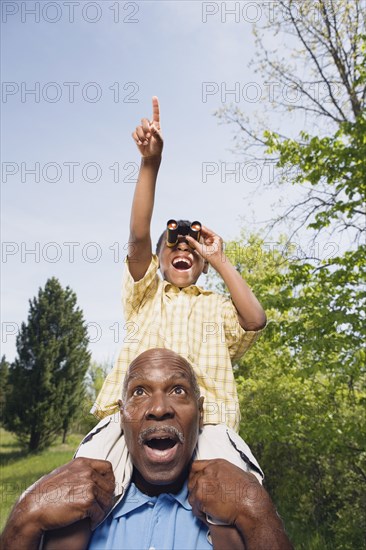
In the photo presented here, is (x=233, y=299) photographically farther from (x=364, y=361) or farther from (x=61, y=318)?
(x=61, y=318)

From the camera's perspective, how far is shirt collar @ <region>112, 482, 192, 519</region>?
6.21ft

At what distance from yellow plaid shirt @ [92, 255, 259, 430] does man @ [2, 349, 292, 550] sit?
397 mm

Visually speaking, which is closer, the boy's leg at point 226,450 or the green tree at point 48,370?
the boy's leg at point 226,450

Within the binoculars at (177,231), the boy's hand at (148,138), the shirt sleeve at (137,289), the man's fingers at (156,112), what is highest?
the man's fingers at (156,112)

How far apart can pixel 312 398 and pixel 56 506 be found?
8837 millimetres

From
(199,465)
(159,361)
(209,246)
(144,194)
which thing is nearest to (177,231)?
(209,246)

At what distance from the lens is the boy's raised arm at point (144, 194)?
2.47 meters

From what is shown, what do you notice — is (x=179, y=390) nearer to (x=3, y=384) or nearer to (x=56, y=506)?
(x=56, y=506)

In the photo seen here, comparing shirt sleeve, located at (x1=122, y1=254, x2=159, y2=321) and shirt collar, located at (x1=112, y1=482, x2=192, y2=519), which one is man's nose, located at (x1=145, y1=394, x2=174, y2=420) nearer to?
shirt collar, located at (x1=112, y1=482, x2=192, y2=519)

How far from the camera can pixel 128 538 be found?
1.81m

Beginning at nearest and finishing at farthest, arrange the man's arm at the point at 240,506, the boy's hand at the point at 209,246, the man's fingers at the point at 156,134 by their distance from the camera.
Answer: the man's arm at the point at 240,506 < the man's fingers at the point at 156,134 < the boy's hand at the point at 209,246

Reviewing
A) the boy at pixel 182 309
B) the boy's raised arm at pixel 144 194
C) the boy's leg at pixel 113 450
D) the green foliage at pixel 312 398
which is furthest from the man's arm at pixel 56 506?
the green foliage at pixel 312 398

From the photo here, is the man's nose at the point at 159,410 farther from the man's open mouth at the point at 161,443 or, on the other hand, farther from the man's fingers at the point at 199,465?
the man's fingers at the point at 199,465

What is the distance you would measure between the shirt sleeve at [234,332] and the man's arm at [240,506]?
926 mm
